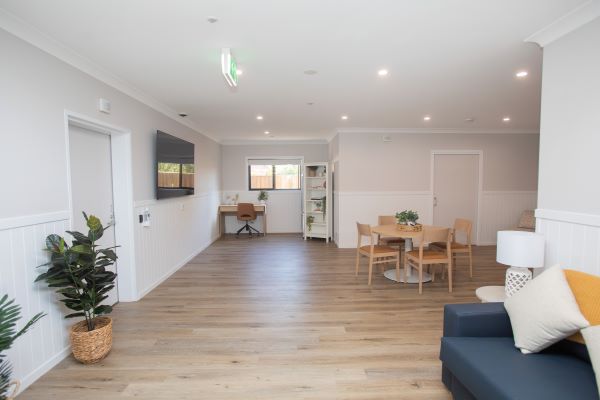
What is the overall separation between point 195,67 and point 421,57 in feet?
6.79

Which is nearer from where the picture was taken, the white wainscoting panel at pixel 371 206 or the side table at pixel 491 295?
the side table at pixel 491 295

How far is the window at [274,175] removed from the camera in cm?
848

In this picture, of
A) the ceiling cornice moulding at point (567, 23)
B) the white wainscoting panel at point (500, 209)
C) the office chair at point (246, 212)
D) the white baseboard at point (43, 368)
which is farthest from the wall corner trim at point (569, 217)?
the office chair at point (246, 212)

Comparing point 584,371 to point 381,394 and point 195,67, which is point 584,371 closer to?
point 381,394

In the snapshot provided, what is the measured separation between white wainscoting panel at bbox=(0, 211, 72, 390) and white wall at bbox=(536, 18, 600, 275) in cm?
379

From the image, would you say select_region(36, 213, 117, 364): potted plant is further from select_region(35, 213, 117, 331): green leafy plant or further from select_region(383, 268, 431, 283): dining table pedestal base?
select_region(383, 268, 431, 283): dining table pedestal base

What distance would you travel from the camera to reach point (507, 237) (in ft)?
7.89

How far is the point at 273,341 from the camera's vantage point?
2740mm

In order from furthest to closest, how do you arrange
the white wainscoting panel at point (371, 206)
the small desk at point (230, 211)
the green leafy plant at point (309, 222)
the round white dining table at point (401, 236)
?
the small desk at point (230, 211) → the green leafy plant at point (309, 222) → the white wainscoting panel at point (371, 206) → the round white dining table at point (401, 236)

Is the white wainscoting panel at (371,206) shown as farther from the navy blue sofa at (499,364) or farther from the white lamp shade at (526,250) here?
the navy blue sofa at (499,364)

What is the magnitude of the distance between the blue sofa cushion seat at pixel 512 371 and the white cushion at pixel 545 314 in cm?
10

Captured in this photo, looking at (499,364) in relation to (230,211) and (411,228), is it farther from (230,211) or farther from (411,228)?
(230,211)

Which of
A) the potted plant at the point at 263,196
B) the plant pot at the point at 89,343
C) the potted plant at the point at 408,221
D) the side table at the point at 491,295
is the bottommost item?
the plant pot at the point at 89,343

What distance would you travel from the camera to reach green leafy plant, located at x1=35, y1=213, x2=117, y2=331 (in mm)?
2215
